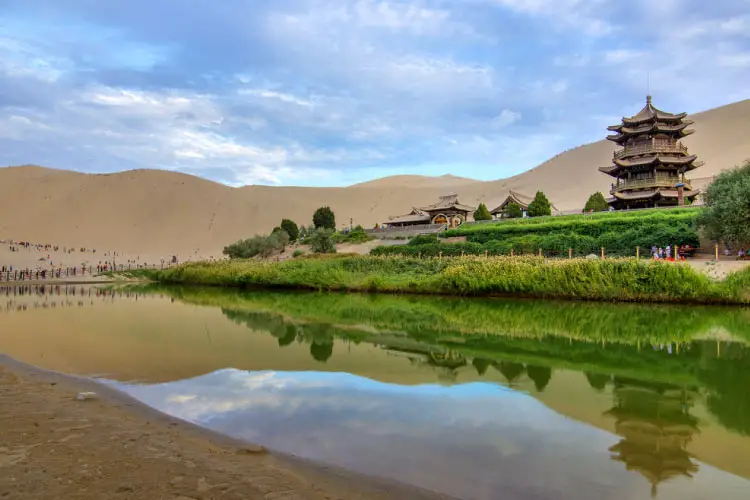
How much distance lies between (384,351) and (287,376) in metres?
2.12

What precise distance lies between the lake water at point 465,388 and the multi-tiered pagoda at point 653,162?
20.4 meters

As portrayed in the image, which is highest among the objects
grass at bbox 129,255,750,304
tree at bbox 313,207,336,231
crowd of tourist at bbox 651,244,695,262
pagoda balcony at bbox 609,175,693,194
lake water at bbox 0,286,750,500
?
pagoda balcony at bbox 609,175,693,194

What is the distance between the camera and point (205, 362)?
7277 mm

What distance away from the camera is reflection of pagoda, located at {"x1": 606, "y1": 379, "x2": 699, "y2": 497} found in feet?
12.0

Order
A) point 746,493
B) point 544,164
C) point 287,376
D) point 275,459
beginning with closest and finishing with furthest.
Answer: point 746,493 < point 275,459 < point 287,376 < point 544,164

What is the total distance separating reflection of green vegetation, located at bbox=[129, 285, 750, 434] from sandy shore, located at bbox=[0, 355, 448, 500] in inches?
131

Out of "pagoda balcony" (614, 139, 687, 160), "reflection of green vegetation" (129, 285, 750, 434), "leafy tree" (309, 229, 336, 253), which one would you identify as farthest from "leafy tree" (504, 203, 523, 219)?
"reflection of green vegetation" (129, 285, 750, 434)

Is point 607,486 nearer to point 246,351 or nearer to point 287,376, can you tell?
point 287,376

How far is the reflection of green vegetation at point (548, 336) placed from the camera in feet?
21.4

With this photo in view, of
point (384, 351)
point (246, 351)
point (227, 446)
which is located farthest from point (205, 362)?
point (227, 446)

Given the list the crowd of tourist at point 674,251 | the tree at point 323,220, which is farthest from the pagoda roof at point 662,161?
the tree at point 323,220

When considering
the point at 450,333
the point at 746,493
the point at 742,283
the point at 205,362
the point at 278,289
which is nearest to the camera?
the point at 746,493

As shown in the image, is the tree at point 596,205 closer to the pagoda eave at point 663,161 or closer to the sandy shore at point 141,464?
the pagoda eave at point 663,161

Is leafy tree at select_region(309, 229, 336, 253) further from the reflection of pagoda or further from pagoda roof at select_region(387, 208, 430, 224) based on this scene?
the reflection of pagoda
